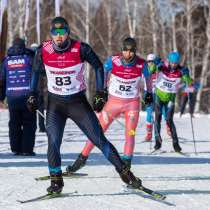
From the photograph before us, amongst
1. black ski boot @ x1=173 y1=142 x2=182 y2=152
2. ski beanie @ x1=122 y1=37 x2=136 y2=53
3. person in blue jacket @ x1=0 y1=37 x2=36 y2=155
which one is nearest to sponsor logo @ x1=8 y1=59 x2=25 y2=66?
person in blue jacket @ x1=0 y1=37 x2=36 y2=155

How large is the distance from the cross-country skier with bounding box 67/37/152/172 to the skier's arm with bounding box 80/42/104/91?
128 cm

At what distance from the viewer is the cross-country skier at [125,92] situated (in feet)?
26.6

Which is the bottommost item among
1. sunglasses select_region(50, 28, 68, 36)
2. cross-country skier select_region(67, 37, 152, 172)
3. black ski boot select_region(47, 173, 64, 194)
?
black ski boot select_region(47, 173, 64, 194)

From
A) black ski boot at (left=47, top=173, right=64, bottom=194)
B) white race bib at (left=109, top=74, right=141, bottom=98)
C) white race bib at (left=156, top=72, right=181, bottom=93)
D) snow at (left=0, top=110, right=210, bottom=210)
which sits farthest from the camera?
white race bib at (left=156, top=72, right=181, bottom=93)

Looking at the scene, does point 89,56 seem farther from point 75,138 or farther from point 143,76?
point 75,138

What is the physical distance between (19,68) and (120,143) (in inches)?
147

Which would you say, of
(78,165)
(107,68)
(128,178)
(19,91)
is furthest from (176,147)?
(128,178)

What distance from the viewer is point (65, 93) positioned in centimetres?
668

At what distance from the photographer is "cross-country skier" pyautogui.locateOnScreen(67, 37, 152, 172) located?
8.10 meters

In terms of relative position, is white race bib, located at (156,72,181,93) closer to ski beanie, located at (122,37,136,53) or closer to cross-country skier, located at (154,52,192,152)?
cross-country skier, located at (154,52,192,152)

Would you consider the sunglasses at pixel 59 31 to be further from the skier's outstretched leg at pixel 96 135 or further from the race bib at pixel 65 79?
the skier's outstretched leg at pixel 96 135

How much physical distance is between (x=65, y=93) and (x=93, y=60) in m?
0.47

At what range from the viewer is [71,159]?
10.3m

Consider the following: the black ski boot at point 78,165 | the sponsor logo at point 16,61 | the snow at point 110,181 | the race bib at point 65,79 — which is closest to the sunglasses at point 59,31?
the race bib at point 65,79
